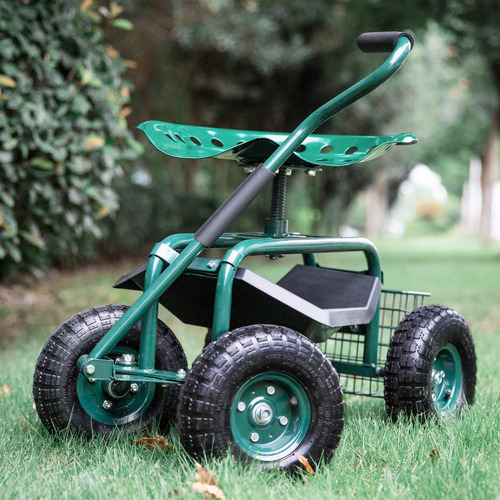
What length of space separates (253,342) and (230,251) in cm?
32

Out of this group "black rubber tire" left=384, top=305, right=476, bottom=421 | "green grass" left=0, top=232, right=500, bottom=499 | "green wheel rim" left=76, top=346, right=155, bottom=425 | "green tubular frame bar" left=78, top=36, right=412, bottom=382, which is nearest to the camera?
"green grass" left=0, top=232, right=500, bottom=499

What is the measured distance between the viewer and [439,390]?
2.95m

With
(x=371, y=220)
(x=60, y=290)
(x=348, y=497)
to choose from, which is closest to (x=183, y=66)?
(x=60, y=290)

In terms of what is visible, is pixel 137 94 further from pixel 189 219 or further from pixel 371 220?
pixel 371 220

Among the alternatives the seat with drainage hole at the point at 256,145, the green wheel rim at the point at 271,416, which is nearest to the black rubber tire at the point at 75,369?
the green wheel rim at the point at 271,416

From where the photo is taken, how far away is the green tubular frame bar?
2309 millimetres

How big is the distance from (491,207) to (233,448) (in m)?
20.7

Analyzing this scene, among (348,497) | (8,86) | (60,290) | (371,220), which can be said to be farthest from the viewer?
(371,220)

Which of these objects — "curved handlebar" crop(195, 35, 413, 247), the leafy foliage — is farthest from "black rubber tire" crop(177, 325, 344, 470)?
the leafy foliage

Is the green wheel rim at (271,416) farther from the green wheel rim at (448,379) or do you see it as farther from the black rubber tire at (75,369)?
the green wheel rim at (448,379)

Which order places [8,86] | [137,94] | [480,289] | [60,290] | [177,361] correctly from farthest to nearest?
[137,94] → [480,289] → [60,290] → [8,86] → [177,361]

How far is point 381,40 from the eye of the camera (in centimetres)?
258

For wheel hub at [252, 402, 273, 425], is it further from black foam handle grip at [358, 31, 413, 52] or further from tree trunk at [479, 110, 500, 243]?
tree trunk at [479, 110, 500, 243]

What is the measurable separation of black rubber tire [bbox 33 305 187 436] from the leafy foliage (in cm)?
205
